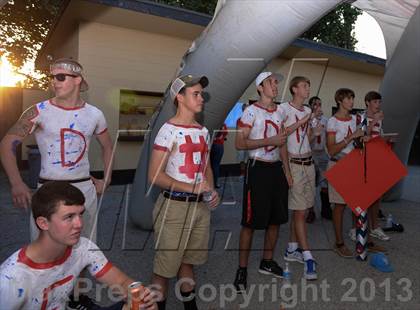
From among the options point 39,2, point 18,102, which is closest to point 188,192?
point 18,102

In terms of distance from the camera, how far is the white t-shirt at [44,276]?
177cm

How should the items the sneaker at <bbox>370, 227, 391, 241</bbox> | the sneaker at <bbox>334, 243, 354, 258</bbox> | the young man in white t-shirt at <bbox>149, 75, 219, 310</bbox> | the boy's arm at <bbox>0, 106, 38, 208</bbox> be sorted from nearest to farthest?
the boy's arm at <bbox>0, 106, 38, 208</bbox>
the young man in white t-shirt at <bbox>149, 75, 219, 310</bbox>
the sneaker at <bbox>334, 243, 354, 258</bbox>
the sneaker at <bbox>370, 227, 391, 241</bbox>

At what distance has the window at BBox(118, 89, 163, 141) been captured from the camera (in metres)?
9.96

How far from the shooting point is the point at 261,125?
12.6 ft

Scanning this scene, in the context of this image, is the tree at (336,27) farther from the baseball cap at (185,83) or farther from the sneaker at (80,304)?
the sneaker at (80,304)

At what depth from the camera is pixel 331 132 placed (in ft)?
15.5

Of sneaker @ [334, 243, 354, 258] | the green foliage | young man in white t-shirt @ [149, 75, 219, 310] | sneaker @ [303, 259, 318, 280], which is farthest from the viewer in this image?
the green foliage

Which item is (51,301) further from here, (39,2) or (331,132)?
(39,2)

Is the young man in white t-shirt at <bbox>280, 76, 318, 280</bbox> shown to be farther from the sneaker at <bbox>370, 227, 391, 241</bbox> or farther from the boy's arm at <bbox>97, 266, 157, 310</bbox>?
the boy's arm at <bbox>97, 266, 157, 310</bbox>

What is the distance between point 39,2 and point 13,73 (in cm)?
451

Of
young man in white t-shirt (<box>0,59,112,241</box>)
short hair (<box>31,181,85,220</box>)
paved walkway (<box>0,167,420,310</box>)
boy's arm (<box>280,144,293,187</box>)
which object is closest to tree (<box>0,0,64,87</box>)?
paved walkway (<box>0,167,420,310</box>)

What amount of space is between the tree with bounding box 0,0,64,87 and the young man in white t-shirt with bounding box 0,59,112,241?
818 inches

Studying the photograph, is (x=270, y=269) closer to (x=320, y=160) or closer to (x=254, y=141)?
(x=254, y=141)

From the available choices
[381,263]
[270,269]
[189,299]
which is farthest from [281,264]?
[189,299]
